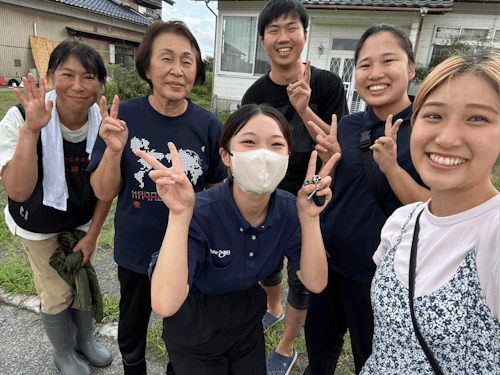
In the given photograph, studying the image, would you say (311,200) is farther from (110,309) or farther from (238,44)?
(238,44)

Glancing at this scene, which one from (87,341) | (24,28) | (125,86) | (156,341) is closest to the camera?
(87,341)

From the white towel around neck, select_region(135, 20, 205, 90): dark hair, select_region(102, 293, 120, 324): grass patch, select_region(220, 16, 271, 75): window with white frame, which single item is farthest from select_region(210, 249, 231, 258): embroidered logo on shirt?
select_region(220, 16, 271, 75): window with white frame

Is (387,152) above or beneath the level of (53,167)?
above

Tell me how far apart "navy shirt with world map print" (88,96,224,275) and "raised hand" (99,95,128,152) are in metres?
0.06

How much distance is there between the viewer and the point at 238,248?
1549 mm

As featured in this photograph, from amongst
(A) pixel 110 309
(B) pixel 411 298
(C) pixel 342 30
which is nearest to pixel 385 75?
(B) pixel 411 298

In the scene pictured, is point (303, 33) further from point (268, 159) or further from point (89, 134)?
point (89, 134)

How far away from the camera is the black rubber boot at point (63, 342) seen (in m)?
2.12

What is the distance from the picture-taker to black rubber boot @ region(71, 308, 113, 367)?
2297 millimetres

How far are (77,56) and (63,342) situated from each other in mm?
1897

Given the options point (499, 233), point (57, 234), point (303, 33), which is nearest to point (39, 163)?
point (57, 234)

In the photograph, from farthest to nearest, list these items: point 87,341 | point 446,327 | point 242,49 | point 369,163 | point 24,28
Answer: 1. point 24,28
2. point 242,49
3. point 87,341
4. point 369,163
5. point 446,327

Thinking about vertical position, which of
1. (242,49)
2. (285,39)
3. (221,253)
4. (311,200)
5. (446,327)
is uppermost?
(242,49)

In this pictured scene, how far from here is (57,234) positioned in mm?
2084
